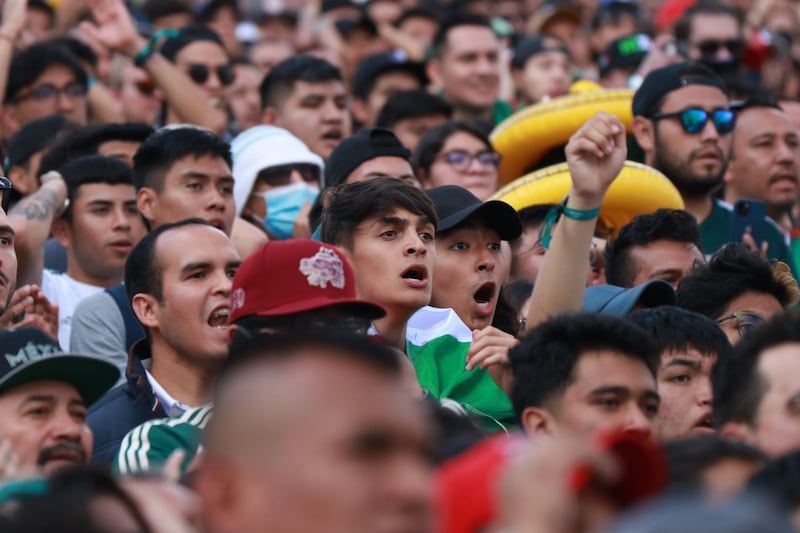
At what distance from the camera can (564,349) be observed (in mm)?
4988

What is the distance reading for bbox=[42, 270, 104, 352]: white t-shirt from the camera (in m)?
7.42

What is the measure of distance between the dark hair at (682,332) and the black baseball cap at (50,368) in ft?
6.52

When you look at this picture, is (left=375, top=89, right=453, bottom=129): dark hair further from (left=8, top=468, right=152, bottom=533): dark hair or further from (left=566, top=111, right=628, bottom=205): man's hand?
(left=8, top=468, right=152, bottom=533): dark hair

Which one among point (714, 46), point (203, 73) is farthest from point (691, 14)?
point (203, 73)

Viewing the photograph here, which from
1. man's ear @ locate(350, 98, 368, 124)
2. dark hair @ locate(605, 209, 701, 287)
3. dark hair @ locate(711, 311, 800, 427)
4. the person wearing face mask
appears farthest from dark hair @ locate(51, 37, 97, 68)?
dark hair @ locate(711, 311, 800, 427)

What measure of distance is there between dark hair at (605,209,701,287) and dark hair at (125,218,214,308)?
2005mm

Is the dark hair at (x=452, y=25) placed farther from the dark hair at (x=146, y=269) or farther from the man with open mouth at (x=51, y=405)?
the man with open mouth at (x=51, y=405)

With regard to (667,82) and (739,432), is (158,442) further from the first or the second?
Result: (667,82)

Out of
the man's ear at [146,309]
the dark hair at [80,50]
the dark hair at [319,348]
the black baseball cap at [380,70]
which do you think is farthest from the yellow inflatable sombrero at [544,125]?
the dark hair at [319,348]

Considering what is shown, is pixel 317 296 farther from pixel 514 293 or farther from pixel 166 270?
pixel 514 293

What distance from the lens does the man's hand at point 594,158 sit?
580 centimetres

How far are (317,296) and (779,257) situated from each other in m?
3.99

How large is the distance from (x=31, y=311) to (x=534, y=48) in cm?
616

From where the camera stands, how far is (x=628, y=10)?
1420 centimetres
